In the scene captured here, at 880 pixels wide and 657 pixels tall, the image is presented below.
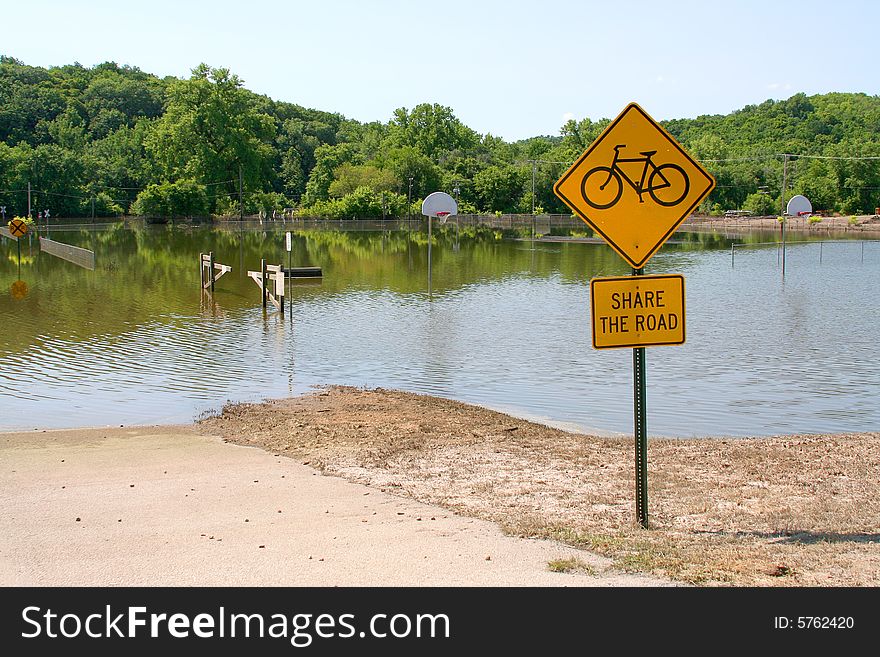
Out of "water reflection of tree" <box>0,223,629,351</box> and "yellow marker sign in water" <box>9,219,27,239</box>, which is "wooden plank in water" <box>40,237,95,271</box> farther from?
"yellow marker sign in water" <box>9,219,27,239</box>

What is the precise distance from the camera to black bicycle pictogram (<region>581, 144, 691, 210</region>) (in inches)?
262

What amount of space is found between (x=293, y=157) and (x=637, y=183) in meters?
160

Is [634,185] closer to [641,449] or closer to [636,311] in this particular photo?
[636,311]

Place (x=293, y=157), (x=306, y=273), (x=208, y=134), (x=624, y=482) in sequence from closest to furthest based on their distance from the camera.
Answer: (x=624, y=482) → (x=306, y=273) → (x=208, y=134) → (x=293, y=157)

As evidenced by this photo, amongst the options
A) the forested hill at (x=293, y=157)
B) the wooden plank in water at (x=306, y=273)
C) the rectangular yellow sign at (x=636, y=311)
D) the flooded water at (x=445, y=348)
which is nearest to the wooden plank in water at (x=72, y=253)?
the flooded water at (x=445, y=348)

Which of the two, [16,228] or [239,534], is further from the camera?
[16,228]

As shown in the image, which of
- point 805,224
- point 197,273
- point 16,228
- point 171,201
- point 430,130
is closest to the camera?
point 197,273

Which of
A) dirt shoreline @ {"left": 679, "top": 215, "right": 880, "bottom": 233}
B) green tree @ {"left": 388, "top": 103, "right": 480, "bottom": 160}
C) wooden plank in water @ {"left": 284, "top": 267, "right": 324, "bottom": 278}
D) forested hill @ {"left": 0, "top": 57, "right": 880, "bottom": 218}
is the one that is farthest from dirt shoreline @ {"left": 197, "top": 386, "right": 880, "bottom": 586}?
green tree @ {"left": 388, "top": 103, "right": 480, "bottom": 160}

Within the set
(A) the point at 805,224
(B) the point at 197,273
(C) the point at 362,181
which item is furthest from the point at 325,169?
(B) the point at 197,273

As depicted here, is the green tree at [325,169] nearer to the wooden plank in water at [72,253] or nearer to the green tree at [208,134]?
the green tree at [208,134]

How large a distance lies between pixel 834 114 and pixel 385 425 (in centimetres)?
16751

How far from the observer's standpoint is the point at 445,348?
837 inches

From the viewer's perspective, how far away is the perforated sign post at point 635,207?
21.7ft

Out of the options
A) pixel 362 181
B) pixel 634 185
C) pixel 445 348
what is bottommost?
pixel 445 348
